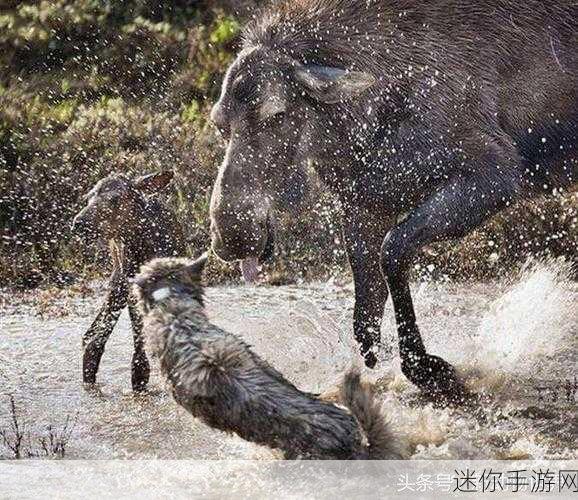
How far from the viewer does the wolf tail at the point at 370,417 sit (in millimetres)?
5578

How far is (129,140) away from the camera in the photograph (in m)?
13.2

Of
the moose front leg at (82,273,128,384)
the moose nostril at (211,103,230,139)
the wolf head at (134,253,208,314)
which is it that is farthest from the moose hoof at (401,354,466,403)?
the moose front leg at (82,273,128,384)

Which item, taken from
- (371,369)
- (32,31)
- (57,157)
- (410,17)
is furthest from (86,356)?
(32,31)

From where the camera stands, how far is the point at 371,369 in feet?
24.7

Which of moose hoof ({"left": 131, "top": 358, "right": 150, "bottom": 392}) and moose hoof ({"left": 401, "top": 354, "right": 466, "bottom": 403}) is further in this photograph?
moose hoof ({"left": 131, "top": 358, "right": 150, "bottom": 392})

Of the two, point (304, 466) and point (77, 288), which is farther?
point (77, 288)

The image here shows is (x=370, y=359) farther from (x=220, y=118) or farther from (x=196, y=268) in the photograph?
(x=196, y=268)

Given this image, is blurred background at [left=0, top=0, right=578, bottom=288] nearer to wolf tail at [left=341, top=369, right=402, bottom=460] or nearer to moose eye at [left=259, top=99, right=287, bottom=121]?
moose eye at [left=259, top=99, right=287, bottom=121]

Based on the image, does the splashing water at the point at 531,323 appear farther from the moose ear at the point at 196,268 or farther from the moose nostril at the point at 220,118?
the moose ear at the point at 196,268

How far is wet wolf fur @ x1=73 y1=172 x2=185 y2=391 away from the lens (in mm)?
8094

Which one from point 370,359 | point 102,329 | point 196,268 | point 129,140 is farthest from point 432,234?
point 129,140

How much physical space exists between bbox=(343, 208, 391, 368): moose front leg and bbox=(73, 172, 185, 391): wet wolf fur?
1109 mm

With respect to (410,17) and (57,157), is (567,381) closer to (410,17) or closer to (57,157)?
(410,17)

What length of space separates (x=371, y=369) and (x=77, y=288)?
4.03 meters
